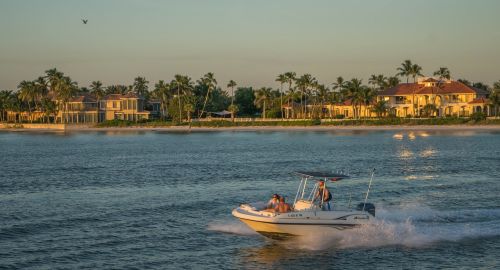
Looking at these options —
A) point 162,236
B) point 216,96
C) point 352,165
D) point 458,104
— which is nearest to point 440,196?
point 162,236

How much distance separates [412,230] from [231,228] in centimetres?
747

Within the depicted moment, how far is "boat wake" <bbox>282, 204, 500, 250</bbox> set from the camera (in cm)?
2444

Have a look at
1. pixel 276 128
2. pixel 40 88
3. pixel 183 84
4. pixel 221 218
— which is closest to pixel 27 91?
pixel 40 88

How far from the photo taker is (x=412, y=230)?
26.7 m

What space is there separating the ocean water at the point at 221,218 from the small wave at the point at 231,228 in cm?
9

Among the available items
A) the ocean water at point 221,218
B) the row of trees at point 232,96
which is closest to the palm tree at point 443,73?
the row of trees at point 232,96

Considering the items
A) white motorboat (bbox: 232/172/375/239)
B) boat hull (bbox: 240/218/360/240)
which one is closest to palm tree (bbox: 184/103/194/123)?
white motorboat (bbox: 232/172/375/239)

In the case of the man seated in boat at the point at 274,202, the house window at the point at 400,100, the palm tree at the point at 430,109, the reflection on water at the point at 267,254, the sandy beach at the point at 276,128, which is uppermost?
the house window at the point at 400,100

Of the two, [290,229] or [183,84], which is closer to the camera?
[290,229]

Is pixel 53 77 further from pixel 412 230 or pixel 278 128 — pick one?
pixel 412 230

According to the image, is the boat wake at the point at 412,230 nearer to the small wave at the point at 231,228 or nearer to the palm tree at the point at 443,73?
the small wave at the point at 231,228

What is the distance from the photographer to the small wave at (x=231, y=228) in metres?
27.0

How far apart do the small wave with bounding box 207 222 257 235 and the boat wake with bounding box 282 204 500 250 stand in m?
2.58

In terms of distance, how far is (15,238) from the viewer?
2609 centimetres
